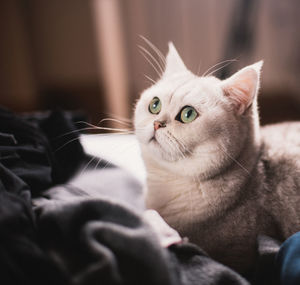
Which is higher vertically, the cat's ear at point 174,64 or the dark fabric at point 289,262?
the cat's ear at point 174,64

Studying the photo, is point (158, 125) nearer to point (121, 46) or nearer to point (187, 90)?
point (187, 90)

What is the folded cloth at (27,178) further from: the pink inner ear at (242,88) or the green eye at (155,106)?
the pink inner ear at (242,88)

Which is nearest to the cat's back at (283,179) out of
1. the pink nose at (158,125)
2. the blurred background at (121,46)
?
the pink nose at (158,125)

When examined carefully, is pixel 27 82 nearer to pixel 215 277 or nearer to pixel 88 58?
pixel 88 58

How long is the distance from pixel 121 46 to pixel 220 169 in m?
2.22

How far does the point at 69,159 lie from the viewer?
893 mm

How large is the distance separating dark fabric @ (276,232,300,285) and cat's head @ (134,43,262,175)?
0.22 m

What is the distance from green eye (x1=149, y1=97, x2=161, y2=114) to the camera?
77cm

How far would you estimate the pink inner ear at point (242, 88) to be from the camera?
27.1 inches

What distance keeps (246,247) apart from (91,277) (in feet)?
1.28

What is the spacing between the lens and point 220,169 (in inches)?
28.0

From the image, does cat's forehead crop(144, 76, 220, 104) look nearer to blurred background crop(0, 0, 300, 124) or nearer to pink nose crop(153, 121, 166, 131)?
pink nose crop(153, 121, 166, 131)

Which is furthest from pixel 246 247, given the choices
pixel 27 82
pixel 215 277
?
pixel 27 82

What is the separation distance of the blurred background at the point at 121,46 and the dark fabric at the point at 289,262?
1.94 m
